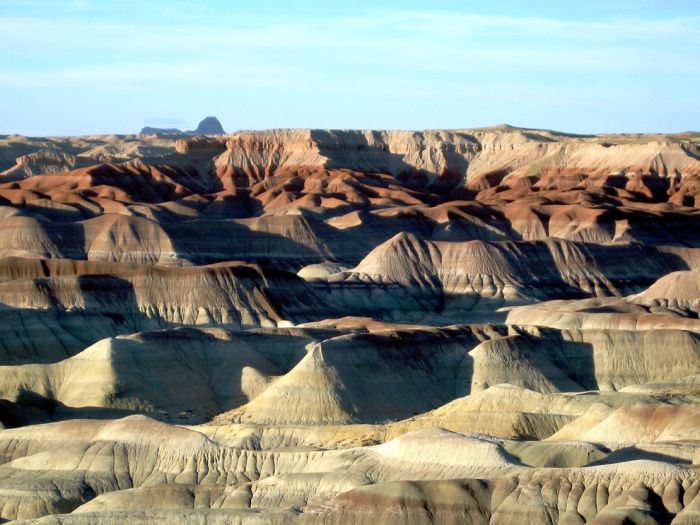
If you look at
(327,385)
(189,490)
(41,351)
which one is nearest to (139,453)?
(189,490)

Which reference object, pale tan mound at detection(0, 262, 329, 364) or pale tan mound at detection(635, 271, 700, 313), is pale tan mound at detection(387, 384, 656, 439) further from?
pale tan mound at detection(635, 271, 700, 313)

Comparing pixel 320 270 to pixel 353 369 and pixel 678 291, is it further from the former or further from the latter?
pixel 353 369

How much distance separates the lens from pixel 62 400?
236ft

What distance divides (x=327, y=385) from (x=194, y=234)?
66.6m

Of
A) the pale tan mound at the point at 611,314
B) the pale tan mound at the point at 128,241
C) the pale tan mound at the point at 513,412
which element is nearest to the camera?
the pale tan mound at the point at 513,412

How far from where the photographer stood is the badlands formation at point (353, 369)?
151 feet

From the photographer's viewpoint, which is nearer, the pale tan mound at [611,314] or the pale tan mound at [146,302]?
the pale tan mound at [611,314]

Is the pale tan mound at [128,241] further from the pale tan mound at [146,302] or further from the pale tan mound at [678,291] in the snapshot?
the pale tan mound at [678,291]

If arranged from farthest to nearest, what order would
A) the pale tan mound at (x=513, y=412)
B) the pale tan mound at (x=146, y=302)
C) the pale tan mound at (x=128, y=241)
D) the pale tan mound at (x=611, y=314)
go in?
the pale tan mound at (x=128, y=241), the pale tan mound at (x=146, y=302), the pale tan mound at (x=611, y=314), the pale tan mound at (x=513, y=412)

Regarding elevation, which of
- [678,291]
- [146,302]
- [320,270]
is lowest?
[320,270]

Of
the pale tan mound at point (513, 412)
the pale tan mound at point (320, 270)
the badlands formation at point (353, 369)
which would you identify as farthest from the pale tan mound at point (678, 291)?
the pale tan mound at point (513, 412)

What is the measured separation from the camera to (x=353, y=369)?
72062 millimetres

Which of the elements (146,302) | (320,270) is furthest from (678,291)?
(146,302)

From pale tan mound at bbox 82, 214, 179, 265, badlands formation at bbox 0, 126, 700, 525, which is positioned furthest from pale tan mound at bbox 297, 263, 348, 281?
pale tan mound at bbox 82, 214, 179, 265
